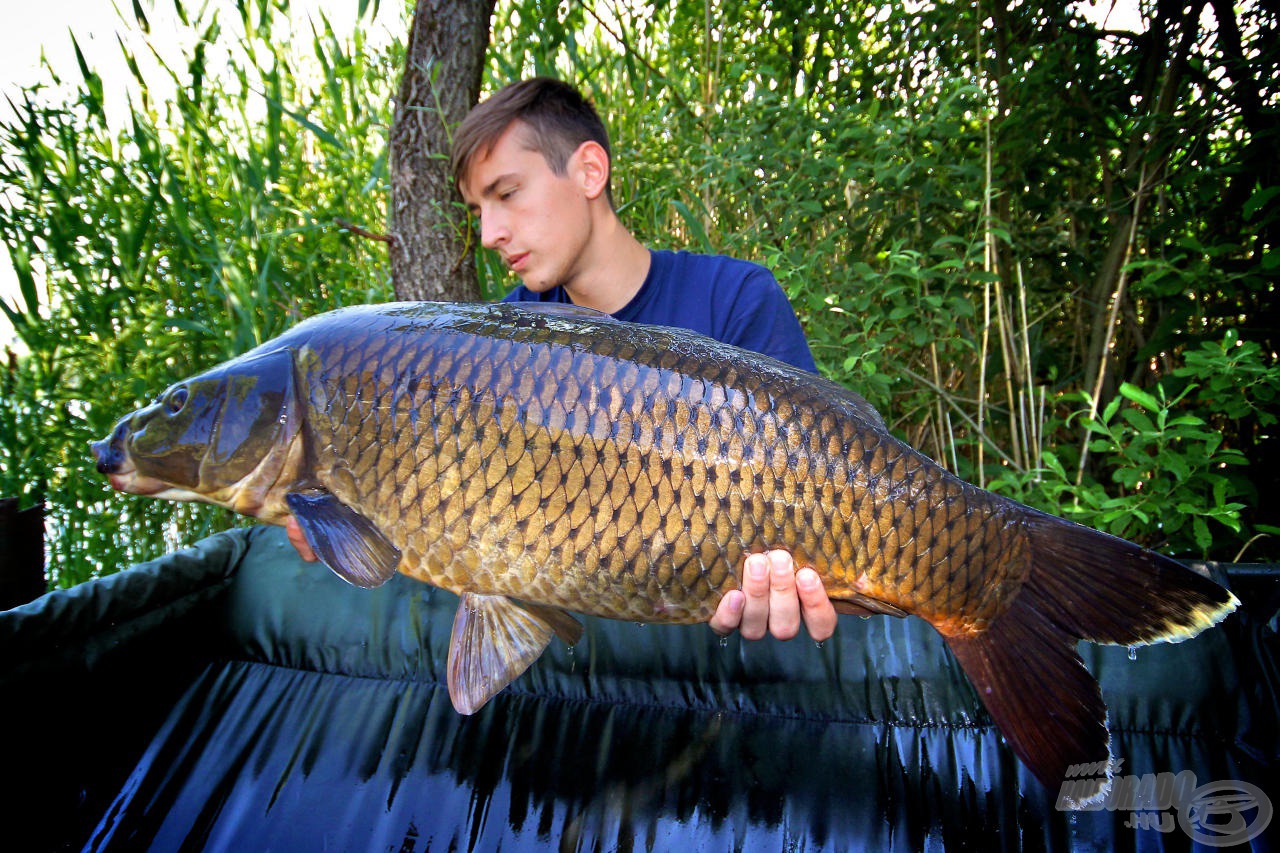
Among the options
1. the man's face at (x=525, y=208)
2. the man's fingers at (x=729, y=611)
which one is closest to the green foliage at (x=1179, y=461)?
the man's fingers at (x=729, y=611)

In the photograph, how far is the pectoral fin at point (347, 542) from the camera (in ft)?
3.51

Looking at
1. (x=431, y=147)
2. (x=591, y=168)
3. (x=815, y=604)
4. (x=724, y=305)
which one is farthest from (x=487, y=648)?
(x=431, y=147)

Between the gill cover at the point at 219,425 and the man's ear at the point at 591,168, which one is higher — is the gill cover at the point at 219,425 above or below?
below

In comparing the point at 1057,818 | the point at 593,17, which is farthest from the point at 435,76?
the point at 1057,818

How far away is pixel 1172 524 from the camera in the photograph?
5.68 ft

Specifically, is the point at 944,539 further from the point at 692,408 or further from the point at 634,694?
the point at 634,694

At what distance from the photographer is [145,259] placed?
2.33 meters

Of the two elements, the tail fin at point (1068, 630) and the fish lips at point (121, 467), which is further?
the fish lips at point (121, 467)

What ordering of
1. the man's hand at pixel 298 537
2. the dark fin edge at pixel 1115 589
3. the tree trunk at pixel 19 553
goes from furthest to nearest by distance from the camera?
1. the tree trunk at pixel 19 553
2. the man's hand at pixel 298 537
3. the dark fin edge at pixel 1115 589

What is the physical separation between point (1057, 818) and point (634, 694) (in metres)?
0.74

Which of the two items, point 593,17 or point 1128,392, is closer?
point 1128,392

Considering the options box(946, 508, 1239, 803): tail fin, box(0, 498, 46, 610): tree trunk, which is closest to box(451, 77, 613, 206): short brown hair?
box(0, 498, 46, 610): tree trunk

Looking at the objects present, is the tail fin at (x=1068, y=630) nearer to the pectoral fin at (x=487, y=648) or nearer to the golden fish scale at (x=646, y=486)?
the golden fish scale at (x=646, y=486)

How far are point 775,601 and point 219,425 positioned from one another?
79 cm
